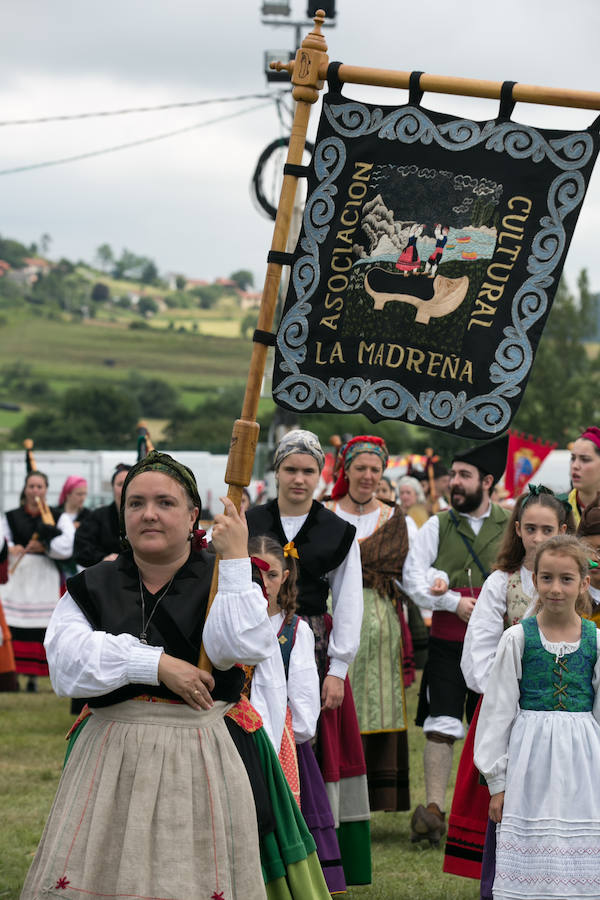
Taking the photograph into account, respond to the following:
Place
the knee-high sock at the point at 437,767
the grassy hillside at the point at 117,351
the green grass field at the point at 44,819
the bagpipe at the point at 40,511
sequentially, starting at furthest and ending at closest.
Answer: the grassy hillside at the point at 117,351
the bagpipe at the point at 40,511
the knee-high sock at the point at 437,767
the green grass field at the point at 44,819

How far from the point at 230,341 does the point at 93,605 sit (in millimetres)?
108428

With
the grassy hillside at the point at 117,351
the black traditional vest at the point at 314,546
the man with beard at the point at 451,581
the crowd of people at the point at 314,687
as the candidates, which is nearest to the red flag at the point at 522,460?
the crowd of people at the point at 314,687

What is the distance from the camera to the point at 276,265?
3887mm

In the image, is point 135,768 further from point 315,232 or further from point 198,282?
point 198,282

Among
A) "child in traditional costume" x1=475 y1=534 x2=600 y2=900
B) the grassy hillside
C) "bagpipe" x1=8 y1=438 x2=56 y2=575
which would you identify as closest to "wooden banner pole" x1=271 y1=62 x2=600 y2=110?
"child in traditional costume" x1=475 y1=534 x2=600 y2=900

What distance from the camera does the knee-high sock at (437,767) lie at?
21.5ft

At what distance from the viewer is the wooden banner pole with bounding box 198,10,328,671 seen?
12.3ft

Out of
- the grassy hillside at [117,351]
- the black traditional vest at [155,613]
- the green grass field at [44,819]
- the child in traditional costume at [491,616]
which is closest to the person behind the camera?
the black traditional vest at [155,613]

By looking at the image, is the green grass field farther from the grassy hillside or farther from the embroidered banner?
the grassy hillside

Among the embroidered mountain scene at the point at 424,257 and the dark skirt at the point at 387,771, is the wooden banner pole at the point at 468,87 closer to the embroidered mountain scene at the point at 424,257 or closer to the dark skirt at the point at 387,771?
the embroidered mountain scene at the point at 424,257

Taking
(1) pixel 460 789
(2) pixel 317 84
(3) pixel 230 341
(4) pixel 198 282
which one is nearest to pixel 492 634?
(1) pixel 460 789

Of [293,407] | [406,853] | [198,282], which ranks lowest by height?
[406,853]

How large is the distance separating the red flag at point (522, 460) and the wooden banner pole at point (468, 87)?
11.6 meters

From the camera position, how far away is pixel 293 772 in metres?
4.82
